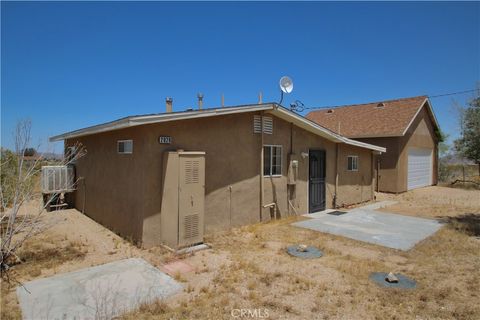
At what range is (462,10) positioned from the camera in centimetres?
1043

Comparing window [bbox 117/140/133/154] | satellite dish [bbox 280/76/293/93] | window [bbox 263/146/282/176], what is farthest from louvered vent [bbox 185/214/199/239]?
satellite dish [bbox 280/76/293/93]

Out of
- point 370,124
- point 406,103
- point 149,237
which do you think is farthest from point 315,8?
point 406,103

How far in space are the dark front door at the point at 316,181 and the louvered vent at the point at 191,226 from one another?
543 centimetres

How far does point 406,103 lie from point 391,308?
693 inches

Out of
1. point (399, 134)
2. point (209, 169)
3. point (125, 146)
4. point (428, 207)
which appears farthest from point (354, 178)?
point (125, 146)

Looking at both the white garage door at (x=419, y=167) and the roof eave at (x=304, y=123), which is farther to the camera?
the white garage door at (x=419, y=167)

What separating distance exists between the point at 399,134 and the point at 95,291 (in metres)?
16.2

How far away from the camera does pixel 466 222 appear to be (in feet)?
28.4

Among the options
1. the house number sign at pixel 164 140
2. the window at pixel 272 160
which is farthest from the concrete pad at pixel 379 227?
the house number sign at pixel 164 140

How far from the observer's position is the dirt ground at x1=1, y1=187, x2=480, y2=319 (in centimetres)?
369

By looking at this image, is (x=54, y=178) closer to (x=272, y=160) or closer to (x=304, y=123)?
(x=272, y=160)

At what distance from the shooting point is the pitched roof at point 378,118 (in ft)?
53.8

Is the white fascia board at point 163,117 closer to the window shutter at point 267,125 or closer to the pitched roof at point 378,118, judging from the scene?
the window shutter at point 267,125

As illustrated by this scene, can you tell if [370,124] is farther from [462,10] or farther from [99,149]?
[99,149]
